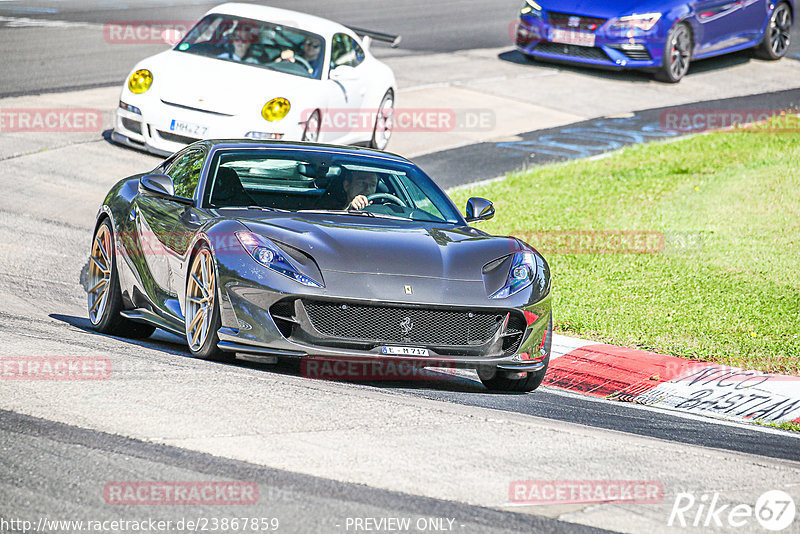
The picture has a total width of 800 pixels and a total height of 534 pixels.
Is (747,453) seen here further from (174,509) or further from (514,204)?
(514,204)

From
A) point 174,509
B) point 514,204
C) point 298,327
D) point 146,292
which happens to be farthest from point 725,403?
point 514,204

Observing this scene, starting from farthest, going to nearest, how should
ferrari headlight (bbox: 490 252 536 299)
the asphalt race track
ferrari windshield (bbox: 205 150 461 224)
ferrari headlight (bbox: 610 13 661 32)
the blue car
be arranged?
1. the blue car
2. ferrari headlight (bbox: 610 13 661 32)
3. ferrari windshield (bbox: 205 150 461 224)
4. ferrari headlight (bbox: 490 252 536 299)
5. the asphalt race track

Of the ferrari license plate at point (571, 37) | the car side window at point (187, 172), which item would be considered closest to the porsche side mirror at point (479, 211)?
the car side window at point (187, 172)

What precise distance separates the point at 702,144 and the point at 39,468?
1438cm

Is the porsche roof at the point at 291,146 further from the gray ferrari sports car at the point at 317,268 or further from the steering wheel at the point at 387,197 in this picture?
the steering wheel at the point at 387,197

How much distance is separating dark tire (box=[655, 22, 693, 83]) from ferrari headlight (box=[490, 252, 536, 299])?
14453 millimetres

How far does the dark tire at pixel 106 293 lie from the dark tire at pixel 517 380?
2321 mm

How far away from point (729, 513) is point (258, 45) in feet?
37.3

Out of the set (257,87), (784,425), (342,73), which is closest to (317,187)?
(784,425)

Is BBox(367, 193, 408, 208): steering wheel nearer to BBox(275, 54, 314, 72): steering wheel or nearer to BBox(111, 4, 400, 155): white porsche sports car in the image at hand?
BBox(111, 4, 400, 155): white porsche sports car

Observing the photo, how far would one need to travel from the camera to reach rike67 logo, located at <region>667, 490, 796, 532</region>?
4895 millimetres

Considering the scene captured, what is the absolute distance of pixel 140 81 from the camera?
47.4ft

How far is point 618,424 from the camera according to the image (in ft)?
23.4

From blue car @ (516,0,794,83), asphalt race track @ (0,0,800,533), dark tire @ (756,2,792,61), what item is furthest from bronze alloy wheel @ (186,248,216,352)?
dark tire @ (756,2,792,61)
